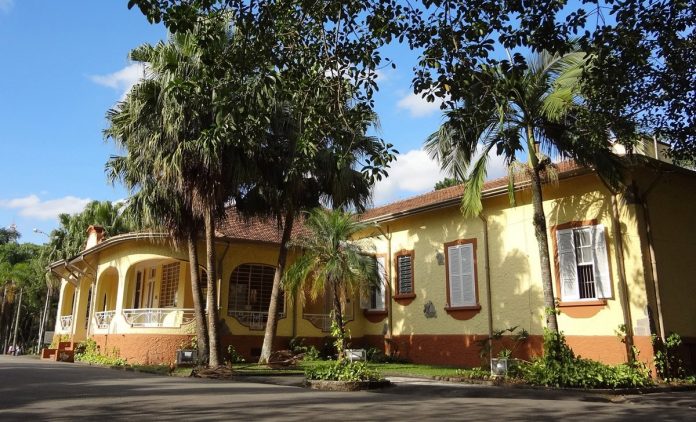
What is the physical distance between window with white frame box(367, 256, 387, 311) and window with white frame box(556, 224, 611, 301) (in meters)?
6.93

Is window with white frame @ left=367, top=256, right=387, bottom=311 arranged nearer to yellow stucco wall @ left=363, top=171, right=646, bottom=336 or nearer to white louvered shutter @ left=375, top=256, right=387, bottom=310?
white louvered shutter @ left=375, top=256, right=387, bottom=310

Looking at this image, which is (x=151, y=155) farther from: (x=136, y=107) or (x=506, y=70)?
Result: (x=506, y=70)

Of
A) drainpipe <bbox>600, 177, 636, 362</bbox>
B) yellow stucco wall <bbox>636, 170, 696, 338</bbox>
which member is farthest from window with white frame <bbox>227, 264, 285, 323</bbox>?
yellow stucco wall <bbox>636, 170, 696, 338</bbox>

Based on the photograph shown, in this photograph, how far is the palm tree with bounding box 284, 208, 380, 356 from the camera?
1797 centimetres

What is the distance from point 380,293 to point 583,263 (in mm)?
8488

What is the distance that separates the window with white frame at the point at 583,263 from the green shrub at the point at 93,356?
46.3 ft

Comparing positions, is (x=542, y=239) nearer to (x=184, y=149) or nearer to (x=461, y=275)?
(x=461, y=275)

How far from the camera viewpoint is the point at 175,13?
7207mm

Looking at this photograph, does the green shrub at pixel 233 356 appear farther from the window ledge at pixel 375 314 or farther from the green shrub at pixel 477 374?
the green shrub at pixel 477 374

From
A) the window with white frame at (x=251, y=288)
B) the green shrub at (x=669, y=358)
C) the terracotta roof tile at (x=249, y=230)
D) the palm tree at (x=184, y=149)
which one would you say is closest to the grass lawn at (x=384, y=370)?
the palm tree at (x=184, y=149)

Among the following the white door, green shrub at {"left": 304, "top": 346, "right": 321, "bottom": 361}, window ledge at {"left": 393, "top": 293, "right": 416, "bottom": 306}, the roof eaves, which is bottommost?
green shrub at {"left": 304, "top": 346, "right": 321, "bottom": 361}

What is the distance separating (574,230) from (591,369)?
425 cm

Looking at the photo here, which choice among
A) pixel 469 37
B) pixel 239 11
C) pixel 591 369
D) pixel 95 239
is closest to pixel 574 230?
pixel 591 369

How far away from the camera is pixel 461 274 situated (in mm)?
18625
